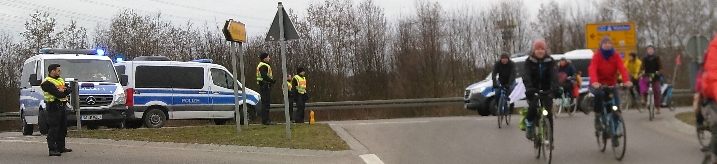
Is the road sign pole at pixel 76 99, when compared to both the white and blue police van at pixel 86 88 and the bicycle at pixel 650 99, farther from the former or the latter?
the bicycle at pixel 650 99

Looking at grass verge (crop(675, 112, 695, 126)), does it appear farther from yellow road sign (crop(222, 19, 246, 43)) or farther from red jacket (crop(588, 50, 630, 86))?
yellow road sign (crop(222, 19, 246, 43))

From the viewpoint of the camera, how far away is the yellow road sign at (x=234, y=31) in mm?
13331

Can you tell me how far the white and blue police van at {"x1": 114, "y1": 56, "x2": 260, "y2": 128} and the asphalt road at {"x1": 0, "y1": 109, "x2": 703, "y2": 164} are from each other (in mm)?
4482

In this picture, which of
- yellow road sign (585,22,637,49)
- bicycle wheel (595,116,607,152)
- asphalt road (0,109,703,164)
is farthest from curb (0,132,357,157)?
yellow road sign (585,22,637,49)

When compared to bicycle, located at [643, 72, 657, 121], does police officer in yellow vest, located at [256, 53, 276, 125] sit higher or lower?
higher

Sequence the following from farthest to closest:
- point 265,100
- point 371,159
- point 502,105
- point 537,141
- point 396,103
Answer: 1. point 396,103
2. point 265,100
3. point 502,105
4. point 371,159
5. point 537,141

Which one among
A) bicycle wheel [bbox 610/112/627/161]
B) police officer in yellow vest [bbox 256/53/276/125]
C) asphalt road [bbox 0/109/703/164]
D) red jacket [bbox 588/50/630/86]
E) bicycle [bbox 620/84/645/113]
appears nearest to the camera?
bicycle wheel [bbox 610/112/627/161]

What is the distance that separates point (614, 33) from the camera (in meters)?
24.4

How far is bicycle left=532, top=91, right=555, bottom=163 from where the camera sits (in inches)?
355

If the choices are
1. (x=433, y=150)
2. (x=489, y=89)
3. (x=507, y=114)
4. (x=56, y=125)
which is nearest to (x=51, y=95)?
(x=56, y=125)

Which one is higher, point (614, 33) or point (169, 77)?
point (614, 33)

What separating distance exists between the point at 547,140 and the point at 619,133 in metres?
0.90

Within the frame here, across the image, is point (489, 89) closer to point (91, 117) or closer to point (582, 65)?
point (582, 65)

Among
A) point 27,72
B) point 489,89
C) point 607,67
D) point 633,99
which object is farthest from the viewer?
point 489,89
